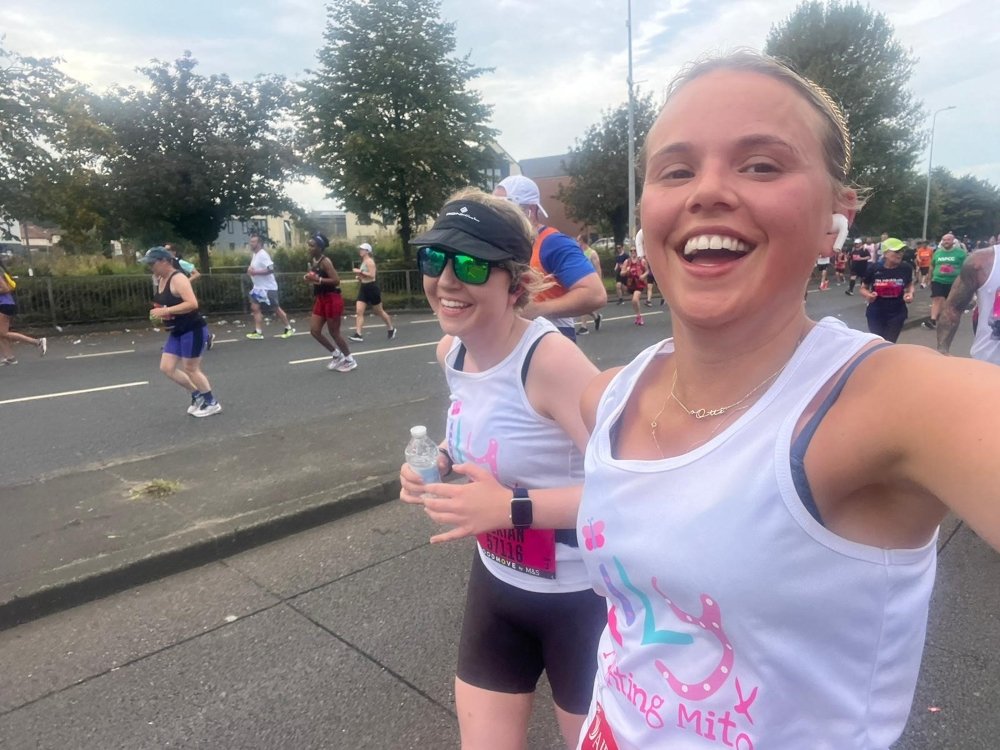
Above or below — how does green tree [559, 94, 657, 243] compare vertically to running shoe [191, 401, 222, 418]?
above

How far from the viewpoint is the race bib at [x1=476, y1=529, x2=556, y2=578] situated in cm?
187

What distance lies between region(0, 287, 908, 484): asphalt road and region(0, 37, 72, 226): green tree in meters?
3.97

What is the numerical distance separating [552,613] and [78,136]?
759 inches

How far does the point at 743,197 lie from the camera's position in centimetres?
104

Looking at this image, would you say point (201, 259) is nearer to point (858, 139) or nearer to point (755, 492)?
point (755, 492)

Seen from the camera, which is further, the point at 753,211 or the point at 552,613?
the point at 552,613

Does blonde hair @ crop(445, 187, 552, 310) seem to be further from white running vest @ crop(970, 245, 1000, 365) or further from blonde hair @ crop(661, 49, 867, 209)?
white running vest @ crop(970, 245, 1000, 365)

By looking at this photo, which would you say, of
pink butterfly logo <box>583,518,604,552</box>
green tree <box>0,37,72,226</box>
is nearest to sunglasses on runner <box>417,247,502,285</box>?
pink butterfly logo <box>583,518,604,552</box>

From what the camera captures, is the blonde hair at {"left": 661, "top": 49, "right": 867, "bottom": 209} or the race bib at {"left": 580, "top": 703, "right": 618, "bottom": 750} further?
the race bib at {"left": 580, "top": 703, "right": 618, "bottom": 750}

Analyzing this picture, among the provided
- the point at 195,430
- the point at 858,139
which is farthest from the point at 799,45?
the point at 195,430

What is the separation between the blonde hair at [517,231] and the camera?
209 cm

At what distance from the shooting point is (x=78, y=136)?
16.8 meters

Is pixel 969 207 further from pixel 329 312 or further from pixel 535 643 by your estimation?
pixel 535 643

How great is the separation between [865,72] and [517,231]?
133 feet
